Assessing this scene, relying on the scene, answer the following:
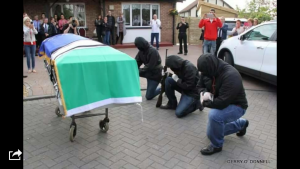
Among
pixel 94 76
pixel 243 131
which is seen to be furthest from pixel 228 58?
pixel 94 76

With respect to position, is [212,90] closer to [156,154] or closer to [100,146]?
[156,154]

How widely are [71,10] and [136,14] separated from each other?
12.8ft

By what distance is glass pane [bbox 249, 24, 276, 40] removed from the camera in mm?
6851

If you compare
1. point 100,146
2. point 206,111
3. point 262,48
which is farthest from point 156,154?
point 262,48

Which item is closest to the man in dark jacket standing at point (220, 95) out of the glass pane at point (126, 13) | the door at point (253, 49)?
the door at point (253, 49)

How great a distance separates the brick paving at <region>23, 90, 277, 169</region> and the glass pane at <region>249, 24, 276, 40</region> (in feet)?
7.96

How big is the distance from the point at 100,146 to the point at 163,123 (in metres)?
1.33

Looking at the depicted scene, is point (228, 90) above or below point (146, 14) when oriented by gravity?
below

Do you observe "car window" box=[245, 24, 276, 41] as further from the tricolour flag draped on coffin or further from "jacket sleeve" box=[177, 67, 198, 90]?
the tricolour flag draped on coffin

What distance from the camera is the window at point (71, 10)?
15.5m

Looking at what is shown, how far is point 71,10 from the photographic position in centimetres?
1563

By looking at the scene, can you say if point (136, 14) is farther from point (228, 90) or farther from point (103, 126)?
point (228, 90)

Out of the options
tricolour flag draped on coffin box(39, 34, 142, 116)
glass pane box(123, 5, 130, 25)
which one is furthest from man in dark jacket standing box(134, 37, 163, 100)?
glass pane box(123, 5, 130, 25)

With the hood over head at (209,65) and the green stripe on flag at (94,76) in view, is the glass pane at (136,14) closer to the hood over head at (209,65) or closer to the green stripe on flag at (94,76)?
the green stripe on flag at (94,76)
